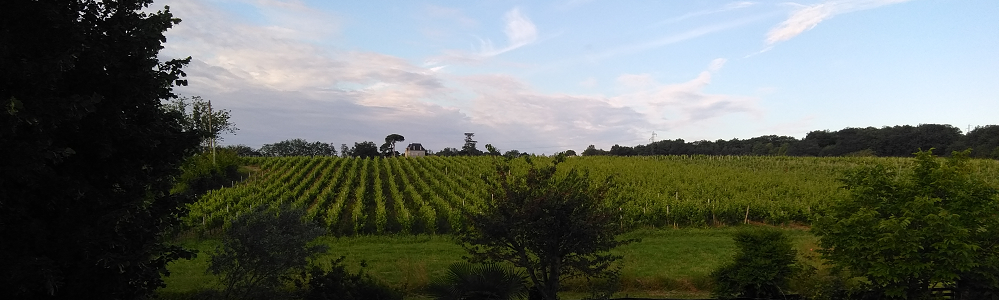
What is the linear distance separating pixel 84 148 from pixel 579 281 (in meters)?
8.70

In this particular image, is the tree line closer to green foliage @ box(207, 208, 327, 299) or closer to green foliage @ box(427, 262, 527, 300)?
green foliage @ box(427, 262, 527, 300)

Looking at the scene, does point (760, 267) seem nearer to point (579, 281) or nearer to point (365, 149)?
point (579, 281)

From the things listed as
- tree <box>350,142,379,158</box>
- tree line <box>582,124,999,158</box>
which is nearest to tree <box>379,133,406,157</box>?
tree <box>350,142,379,158</box>

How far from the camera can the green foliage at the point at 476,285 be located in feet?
23.8

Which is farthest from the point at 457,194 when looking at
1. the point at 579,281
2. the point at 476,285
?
the point at 476,285

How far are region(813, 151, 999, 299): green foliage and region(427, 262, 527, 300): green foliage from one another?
17.5ft

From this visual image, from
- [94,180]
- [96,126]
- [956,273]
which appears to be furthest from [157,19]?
[956,273]

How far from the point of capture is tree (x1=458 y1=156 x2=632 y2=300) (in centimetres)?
721

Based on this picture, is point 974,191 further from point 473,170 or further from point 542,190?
point 473,170

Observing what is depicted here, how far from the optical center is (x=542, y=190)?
7695mm

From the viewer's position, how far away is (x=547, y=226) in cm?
720

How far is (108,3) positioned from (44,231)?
8.41ft

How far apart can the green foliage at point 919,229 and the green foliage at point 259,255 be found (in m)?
8.67

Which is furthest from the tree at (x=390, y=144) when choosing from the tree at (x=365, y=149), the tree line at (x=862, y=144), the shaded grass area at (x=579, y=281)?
the shaded grass area at (x=579, y=281)
